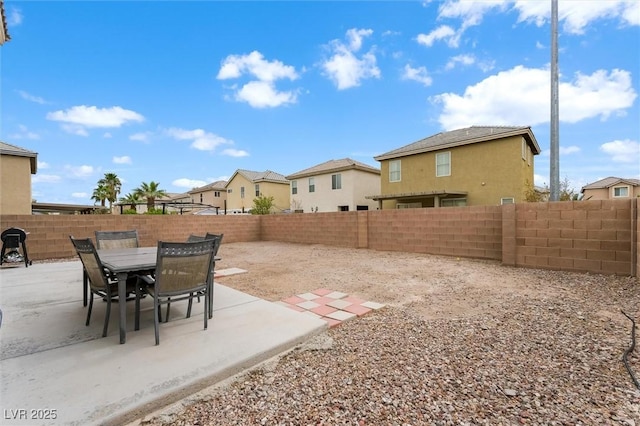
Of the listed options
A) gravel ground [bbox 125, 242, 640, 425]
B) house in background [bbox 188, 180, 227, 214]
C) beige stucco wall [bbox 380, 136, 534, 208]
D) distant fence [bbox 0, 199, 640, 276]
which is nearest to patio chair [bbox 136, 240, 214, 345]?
gravel ground [bbox 125, 242, 640, 425]

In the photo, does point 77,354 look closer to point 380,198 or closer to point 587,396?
point 587,396

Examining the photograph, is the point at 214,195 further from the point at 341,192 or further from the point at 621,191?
the point at 621,191

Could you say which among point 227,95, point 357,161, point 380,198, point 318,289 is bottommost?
point 318,289

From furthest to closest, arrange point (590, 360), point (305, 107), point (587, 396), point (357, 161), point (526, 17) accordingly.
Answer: point (357, 161) < point (305, 107) < point (526, 17) < point (590, 360) < point (587, 396)

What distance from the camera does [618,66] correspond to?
9.98 m

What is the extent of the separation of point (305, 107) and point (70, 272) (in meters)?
13.8

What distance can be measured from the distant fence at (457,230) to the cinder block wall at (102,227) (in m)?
0.02

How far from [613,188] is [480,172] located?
78.2 feet

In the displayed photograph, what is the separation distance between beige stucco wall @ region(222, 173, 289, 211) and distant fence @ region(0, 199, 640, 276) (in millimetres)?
12432

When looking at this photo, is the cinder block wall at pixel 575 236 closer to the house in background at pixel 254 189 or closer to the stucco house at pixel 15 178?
the stucco house at pixel 15 178

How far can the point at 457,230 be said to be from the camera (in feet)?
27.7

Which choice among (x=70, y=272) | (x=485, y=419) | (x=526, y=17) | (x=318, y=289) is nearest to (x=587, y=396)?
(x=485, y=419)

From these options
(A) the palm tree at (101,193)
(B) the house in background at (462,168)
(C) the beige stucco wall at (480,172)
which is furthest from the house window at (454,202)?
(A) the palm tree at (101,193)

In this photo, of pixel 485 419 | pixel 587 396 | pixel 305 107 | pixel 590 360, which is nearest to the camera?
pixel 485 419
